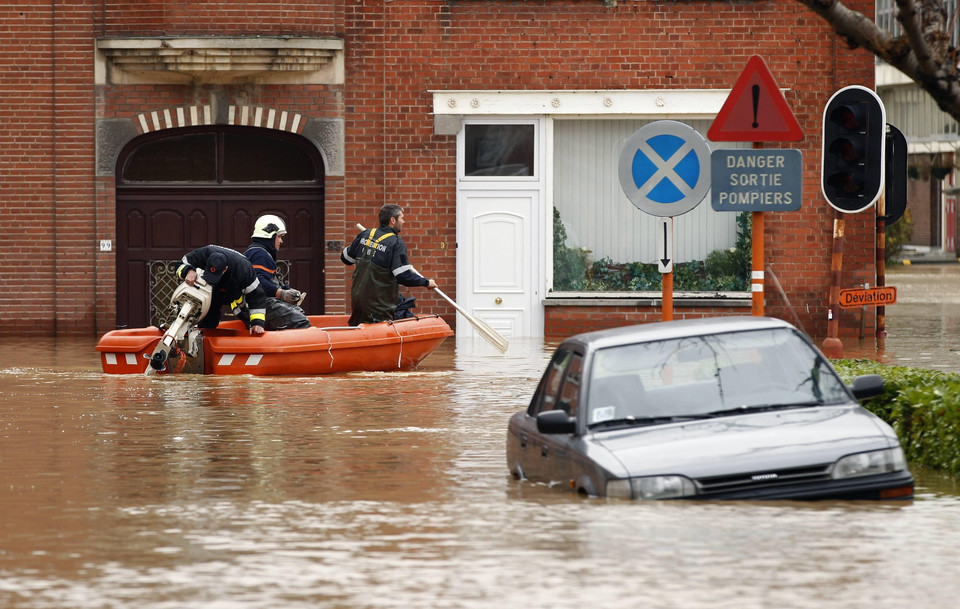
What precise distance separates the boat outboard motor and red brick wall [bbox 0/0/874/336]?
5.96 m

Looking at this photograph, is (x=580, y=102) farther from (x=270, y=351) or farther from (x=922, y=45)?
(x=922, y=45)

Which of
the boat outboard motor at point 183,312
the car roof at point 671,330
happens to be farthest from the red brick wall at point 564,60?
the car roof at point 671,330

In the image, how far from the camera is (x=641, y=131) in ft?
36.6

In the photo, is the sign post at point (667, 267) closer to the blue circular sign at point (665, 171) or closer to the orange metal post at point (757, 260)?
the blue circular sign at point (665, 171)

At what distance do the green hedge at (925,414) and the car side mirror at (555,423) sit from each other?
8.90 ft

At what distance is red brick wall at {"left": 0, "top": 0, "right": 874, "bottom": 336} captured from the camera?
72.3ft

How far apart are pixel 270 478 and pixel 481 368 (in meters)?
8.03

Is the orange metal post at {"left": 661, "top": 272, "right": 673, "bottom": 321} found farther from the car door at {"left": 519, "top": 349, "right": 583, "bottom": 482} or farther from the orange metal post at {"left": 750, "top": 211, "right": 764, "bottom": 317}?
the car door at {"left": 519, "top": 349, "right": 583, "bottom": 482}

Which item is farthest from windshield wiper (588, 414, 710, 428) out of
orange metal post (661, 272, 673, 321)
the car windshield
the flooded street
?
orange metal post (661, 272, 673, 321)

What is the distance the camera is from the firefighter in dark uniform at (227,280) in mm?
16328

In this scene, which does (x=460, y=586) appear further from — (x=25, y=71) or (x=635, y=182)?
(x=25, y=71)

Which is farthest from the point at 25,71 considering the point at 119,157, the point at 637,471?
the point at 637,471

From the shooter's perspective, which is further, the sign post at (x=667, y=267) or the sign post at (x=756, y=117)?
the sign post at (x=667, y=267)

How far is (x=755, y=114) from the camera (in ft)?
34.8
